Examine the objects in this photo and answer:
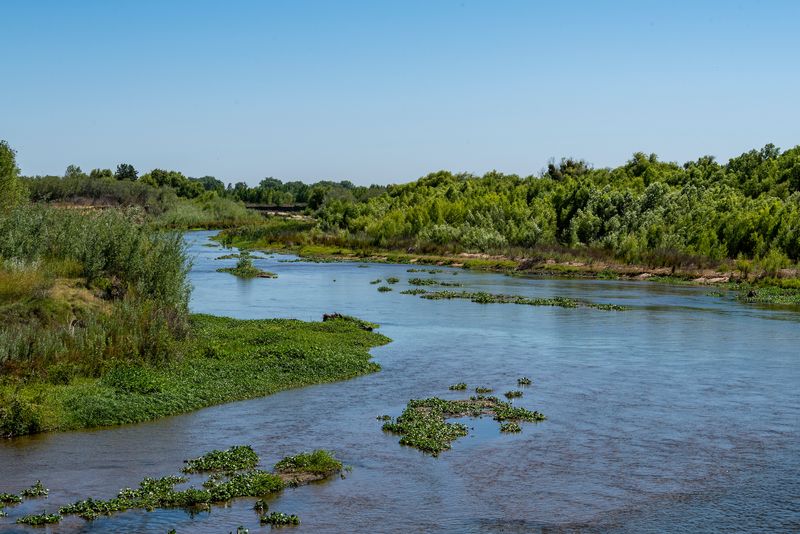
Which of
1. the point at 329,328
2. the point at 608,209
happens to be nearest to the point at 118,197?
the point at 608,209

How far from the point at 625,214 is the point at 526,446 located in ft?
238

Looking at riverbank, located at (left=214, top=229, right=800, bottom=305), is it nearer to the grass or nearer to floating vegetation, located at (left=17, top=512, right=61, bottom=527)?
the grass

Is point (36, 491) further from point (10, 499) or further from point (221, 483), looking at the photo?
point (221, 483)

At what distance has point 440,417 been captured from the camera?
2505 centimetres

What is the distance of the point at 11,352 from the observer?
2464 centimetres

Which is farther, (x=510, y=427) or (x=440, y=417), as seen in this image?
(x=440, y=417)

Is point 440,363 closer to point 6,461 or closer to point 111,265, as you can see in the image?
point 111,265

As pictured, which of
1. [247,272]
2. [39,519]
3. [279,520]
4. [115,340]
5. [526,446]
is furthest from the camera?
[247,272]

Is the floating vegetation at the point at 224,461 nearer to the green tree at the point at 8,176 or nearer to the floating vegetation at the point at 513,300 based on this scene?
the floating vegetation at the point at 513,300

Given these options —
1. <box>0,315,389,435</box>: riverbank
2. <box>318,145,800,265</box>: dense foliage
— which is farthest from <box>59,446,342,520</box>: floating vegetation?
<box>318,145,800,265</box>: dense foliage

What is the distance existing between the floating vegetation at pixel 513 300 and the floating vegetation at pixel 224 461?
3586cm

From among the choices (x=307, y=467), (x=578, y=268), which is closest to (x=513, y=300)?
(x=578, y=268)

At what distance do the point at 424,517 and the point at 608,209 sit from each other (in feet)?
266

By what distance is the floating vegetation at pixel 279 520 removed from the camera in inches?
660
